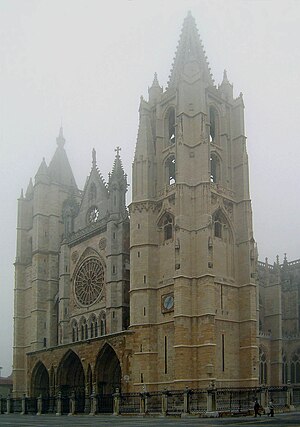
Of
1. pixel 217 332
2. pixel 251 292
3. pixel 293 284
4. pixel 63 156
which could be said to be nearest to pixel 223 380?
pixel 217 332

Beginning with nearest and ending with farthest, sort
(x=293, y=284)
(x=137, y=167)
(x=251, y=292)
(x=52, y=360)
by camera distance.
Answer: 1. (x=251, y=292)
2. (x=137, y=167)
3. (x=52, y=360)
4. (x=293, y=284)

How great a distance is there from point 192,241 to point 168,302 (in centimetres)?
443

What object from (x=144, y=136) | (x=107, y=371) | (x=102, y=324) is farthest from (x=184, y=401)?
(x=144, y=136)

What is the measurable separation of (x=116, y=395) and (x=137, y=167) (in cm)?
1649

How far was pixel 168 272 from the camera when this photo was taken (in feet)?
139

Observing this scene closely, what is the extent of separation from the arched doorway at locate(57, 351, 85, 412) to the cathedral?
0.08 m

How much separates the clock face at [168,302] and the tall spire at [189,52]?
16.8m

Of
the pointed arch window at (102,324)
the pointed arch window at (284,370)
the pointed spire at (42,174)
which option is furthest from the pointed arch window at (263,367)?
the pointed spire at (42,174)

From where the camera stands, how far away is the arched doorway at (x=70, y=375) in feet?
158

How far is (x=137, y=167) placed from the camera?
45562 millimetres

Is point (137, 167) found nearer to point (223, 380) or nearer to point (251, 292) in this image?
point (251, 292)

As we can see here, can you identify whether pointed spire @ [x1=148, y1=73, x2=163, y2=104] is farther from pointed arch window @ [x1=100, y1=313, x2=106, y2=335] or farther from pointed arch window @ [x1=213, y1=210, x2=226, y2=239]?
pointed arch window @ [x1=100, y1=313, x2=106, y2=335]

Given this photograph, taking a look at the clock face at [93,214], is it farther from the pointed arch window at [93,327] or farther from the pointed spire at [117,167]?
the pointed arch window at [93,327]

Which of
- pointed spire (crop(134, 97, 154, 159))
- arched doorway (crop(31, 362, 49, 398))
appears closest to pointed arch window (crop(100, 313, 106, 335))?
arched doorway (crop(31, 362, 49, 398))
